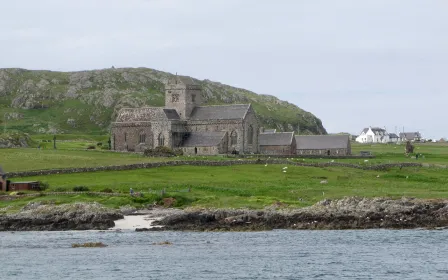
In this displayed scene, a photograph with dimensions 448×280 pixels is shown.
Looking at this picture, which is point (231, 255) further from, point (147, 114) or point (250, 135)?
point (147, 114)

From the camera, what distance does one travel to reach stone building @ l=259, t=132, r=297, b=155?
136375 millimetres

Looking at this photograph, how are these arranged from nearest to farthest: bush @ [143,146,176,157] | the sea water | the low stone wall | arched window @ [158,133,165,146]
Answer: the sea water → the low stone wall → bush @ [143,146,176,157] → arched window @ [158,133,165,146]

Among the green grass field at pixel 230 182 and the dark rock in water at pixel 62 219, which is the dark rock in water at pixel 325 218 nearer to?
the green grass field at pixel 230 182

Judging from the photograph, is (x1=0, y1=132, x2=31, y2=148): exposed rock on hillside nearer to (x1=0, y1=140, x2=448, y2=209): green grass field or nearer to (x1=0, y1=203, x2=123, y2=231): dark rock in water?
(x1=0, y1=140, x2=448, y2=209): green grass field

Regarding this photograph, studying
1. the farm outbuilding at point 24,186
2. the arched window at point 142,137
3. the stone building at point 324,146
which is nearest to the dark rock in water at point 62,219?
the farm outbuilding at point 24,186

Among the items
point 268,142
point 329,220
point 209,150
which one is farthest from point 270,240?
point 268,142

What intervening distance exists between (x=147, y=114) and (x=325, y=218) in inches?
2826

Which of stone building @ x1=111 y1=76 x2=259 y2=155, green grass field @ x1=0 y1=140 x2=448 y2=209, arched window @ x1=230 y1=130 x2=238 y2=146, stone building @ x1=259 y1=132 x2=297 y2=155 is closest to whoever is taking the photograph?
green grass field @ x1=0 y1=140 x2=448 y2=209

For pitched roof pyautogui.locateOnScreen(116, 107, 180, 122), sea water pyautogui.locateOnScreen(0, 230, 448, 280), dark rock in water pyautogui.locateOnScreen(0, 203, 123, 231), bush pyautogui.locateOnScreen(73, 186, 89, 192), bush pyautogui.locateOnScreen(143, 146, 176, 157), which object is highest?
pitched roof pyautogui.locateOnScreen(116, 107, 180, 122)

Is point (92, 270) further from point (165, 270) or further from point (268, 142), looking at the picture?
point (268, 142)

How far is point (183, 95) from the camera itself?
137125 millimetres

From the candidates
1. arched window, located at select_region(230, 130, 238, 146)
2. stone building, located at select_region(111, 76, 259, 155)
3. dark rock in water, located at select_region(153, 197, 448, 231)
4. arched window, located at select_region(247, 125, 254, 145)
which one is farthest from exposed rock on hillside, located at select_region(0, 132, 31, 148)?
dark rock in water, located at select_region(153, 197, 448, 231)

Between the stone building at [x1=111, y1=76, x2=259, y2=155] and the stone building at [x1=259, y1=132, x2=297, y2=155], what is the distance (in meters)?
4.09

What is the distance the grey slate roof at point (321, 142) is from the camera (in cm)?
13975
